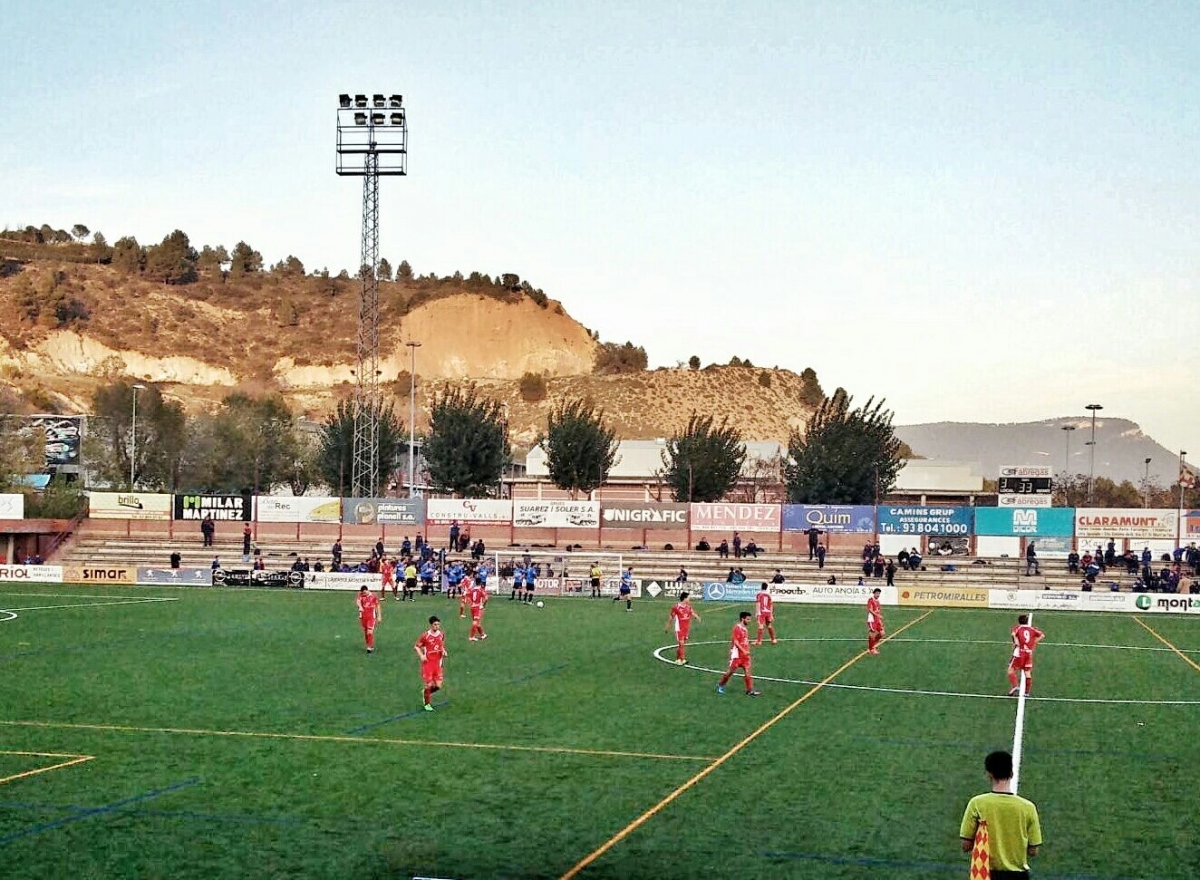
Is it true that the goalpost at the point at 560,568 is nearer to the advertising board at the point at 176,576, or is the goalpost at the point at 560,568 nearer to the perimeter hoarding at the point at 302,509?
the perimeter hoarding at the point at 302,509

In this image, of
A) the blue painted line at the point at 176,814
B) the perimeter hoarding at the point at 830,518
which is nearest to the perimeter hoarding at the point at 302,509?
the perimeter hoarding at the point at 830,518

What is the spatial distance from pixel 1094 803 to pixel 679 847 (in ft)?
19.2

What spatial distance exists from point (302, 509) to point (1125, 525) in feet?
143

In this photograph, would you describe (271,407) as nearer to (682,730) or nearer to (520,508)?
(520,508)

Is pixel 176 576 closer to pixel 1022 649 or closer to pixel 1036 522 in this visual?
pixel 1036 522

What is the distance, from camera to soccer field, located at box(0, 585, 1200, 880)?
13.6m

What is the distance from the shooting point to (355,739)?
20.4 metres

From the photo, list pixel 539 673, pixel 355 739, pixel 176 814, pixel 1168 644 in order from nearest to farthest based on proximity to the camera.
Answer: pixel 176 814 → pixel 355 739 → pixel 539 673 → pixel 1168 644

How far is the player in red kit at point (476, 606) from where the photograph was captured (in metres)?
36.8

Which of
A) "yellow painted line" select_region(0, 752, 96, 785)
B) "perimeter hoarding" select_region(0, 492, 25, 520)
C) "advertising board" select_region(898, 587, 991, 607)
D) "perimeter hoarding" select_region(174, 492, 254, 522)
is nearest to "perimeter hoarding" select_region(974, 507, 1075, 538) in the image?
"advertising board" select_region(898, 587, 991, 607)

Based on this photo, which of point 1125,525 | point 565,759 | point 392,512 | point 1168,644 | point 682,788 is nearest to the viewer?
point 682,788

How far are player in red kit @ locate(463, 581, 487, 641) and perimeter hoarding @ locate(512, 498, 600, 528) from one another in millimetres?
32522

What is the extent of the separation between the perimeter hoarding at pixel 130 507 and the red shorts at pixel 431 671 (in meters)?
54.9

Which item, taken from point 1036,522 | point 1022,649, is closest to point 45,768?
point 1022,649
